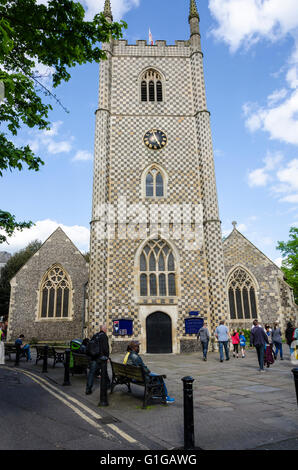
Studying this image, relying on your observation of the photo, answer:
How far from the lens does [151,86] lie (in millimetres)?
21109

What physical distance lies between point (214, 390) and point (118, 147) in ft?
51.5

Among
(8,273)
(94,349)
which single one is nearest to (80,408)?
(94,349)

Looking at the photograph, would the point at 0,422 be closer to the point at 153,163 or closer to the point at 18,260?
the point at 153,163

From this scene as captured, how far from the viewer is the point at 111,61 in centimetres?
2111

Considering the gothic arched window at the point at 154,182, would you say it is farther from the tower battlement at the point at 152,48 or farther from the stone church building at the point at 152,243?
the tower battlement at the point at 152,48

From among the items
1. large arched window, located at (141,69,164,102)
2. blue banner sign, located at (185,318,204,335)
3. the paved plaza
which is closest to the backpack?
the paved plaza

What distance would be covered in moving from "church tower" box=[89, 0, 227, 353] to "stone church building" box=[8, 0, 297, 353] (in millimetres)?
60

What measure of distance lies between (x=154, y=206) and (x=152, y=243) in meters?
2.29

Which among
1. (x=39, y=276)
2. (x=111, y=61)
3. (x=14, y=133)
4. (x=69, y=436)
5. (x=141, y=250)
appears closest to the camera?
(x=69, y=436)

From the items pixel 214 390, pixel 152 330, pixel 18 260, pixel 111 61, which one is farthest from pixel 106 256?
pixel 18 260

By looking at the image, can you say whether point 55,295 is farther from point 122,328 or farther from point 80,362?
point 80,362

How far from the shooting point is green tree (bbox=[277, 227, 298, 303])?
97.9 ft

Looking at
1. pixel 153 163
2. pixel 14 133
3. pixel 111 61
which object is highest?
pixel 111 61

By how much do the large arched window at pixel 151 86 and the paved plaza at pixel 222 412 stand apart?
18.2 meters
